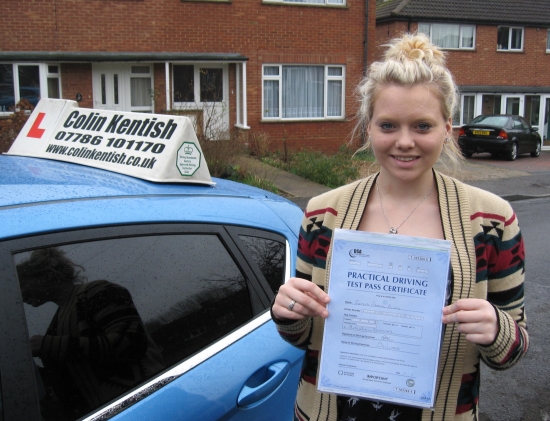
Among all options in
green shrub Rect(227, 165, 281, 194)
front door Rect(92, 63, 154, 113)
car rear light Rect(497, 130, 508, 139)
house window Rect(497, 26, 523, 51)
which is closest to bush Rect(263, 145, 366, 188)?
green shrub Rect(227, 165, 281, 194)

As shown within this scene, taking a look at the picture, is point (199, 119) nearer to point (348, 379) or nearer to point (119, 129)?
point (119, 129)

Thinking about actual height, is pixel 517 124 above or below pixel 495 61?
below

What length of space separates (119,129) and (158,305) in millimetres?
1229

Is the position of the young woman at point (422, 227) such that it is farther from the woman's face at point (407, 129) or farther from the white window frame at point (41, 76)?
the white window frame at point (41, 76)

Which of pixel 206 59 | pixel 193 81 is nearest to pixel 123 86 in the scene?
pixel 193 81

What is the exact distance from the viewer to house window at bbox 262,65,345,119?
20.4m

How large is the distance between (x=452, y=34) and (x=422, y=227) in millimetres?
26674

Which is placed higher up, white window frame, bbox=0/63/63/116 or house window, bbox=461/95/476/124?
white window frame, bbox=0/63/63/116

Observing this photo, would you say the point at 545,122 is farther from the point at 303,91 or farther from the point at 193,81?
the point at 193,81

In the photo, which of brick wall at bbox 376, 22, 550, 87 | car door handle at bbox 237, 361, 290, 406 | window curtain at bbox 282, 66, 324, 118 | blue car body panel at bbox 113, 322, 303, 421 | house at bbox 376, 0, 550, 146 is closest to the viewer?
blue car body panel at bbox 113, 322, 303, 421

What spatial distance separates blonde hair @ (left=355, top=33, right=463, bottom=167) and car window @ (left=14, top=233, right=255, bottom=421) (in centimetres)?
84

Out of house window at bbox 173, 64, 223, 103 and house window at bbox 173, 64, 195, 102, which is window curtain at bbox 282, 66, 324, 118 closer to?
house window at bbox 173, 64, 223, 103

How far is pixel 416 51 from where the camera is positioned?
1826mm

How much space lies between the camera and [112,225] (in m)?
2.07
